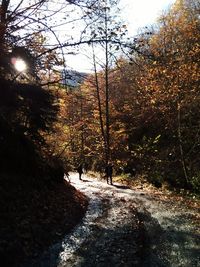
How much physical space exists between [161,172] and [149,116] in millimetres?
7469

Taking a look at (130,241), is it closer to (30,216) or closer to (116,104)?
(30,216)

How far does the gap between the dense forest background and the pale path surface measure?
12.3 ft

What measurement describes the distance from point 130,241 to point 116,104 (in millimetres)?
30057

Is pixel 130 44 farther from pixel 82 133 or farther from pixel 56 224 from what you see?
pixel 82 133

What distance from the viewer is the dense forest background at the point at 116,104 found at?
1258cm

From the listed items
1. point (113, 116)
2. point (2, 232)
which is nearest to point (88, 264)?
point (2, 232)

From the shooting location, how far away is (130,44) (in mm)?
11078

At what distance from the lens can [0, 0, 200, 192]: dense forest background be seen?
12.6m

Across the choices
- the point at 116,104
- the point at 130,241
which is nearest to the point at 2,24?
the point at 130,241

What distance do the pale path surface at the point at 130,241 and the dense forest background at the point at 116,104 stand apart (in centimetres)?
374

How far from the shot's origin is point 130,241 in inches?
427

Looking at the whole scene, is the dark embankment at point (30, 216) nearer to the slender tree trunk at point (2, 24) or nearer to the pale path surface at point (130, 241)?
the pale path surface at point (130, 241)

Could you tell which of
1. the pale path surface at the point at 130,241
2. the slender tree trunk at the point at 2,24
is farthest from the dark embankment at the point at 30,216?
the slender tree trunk at the point at 2,24

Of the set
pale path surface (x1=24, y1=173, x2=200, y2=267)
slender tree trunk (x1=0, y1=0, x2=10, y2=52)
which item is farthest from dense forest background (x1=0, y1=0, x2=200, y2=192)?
pale path surface (x1=24, y1=173, x2=200, y2=267)
